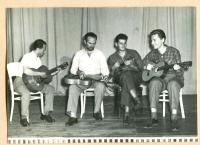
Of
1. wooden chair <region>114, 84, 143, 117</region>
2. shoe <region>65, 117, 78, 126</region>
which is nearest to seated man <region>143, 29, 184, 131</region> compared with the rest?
wooden chair <region>114, 84, 143, 117</region>

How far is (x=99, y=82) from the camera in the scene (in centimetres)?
416

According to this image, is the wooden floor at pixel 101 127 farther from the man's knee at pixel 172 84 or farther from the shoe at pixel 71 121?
the man's knee at pixel 172 84

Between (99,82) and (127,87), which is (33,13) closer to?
(99,82)

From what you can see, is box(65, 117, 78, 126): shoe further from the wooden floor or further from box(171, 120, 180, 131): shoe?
box(171, 120, 180, 131): shoe

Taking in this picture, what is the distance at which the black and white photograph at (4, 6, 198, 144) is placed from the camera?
12.1ft

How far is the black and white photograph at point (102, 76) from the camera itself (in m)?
3.70

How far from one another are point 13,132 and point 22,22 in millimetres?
2686

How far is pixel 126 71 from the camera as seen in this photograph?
4090mm

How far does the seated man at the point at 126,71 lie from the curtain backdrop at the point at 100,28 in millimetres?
1412

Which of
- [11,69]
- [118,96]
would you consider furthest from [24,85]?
[118,96]

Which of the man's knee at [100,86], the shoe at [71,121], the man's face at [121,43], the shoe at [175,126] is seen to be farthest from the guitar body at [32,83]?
the shoe at [175,126]

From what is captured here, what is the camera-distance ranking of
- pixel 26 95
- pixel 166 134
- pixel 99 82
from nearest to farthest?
pixel 166 134 < pixel 26 95 < pixel 99 82

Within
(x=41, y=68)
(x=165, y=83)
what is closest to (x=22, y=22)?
(x=41, y=68)

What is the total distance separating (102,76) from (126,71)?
395 millimetres
